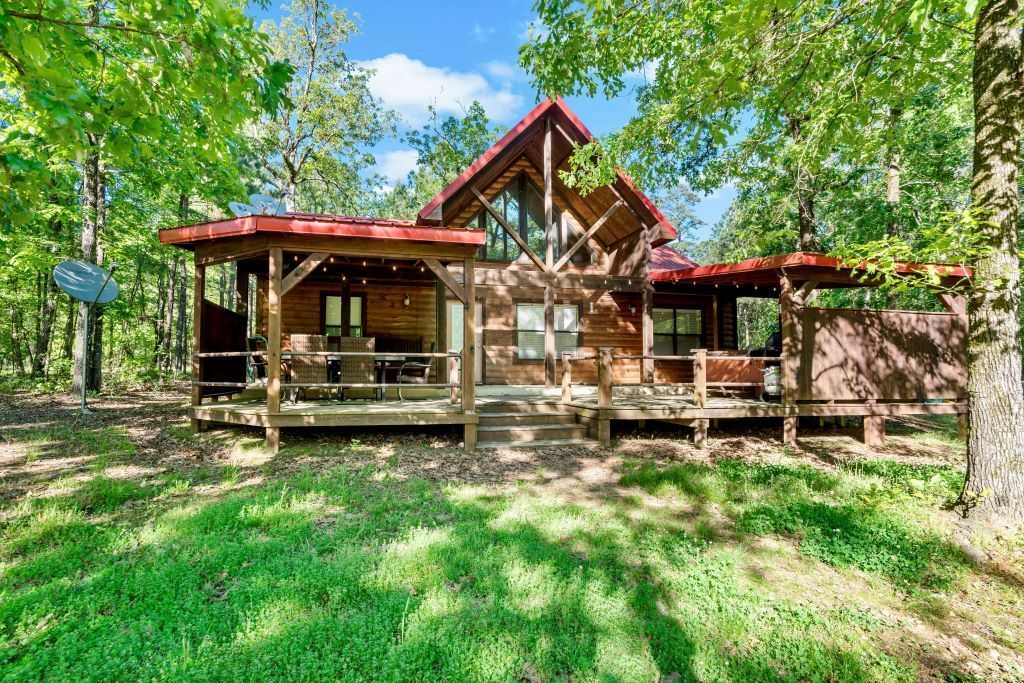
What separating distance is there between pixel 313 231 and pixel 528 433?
4240 mm

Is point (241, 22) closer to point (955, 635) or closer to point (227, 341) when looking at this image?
point (227, 341)

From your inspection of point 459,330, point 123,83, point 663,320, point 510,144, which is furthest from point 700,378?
point 123,83

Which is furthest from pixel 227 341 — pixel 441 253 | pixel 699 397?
pixel 699 397

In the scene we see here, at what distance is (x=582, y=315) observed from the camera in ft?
42.0

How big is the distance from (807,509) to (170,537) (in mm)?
5812

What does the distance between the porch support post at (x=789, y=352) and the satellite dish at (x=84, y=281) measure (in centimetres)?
1216

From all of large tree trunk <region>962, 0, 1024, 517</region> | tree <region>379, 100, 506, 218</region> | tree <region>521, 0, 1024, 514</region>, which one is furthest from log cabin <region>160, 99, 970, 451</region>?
tree <region>379, 100, 506, 218</region>

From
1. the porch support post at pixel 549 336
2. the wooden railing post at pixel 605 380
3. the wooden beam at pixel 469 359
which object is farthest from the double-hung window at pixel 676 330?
the wooden beam at pixel 469 359

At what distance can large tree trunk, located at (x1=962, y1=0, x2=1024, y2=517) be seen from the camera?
433 centimetres

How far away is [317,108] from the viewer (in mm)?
20312

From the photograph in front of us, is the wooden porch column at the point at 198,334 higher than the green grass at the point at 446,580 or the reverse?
higher

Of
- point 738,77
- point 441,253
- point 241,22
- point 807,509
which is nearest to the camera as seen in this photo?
point 241,22

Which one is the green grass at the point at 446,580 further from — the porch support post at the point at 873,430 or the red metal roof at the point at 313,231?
the porch support post at the point at 873,430

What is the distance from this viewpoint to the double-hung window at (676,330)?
13.6 metres
